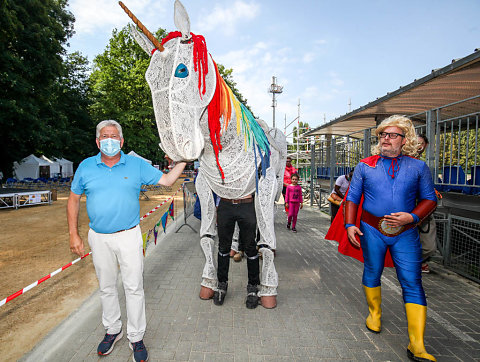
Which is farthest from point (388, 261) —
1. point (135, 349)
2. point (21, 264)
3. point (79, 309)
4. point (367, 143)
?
point (21, 264)

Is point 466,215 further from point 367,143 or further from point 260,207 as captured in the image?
point 260,207

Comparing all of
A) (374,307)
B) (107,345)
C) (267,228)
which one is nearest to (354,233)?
(374,307)

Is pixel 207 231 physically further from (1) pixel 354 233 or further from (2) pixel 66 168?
(2) pixel 66 168

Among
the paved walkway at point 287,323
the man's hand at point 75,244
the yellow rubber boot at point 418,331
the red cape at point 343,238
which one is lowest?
the paved walkway at point 287,323

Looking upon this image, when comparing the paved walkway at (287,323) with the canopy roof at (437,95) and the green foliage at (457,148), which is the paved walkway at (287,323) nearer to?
the green foliage at (457,148)

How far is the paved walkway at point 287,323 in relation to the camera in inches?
85.6

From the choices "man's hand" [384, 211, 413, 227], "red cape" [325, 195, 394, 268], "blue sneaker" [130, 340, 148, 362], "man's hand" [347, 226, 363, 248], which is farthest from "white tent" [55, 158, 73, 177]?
"man's hand" [384, 211, 413, 227]

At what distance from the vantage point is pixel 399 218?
2.01 meters

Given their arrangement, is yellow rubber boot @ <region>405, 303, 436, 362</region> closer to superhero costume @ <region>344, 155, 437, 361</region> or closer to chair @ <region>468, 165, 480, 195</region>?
superhero costume @ <region>344, 155, 437, 361</region>

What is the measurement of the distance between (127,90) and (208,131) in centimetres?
2169

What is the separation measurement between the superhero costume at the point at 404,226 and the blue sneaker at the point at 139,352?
1962mm

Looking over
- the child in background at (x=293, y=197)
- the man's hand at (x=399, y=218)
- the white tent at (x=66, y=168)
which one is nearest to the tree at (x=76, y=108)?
the white tent at (x=66, y=168)

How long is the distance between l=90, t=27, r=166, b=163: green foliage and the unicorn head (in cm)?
1980

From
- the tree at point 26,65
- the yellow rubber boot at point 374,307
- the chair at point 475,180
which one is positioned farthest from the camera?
the tree at point 26,65
